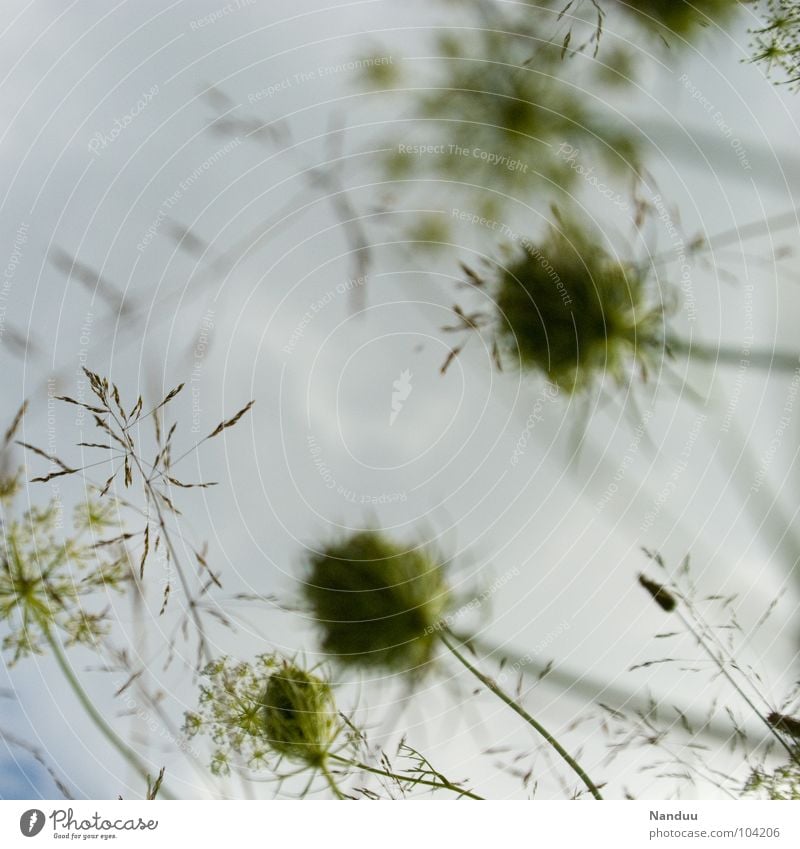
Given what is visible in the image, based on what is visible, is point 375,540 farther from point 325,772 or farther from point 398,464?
point 325,772

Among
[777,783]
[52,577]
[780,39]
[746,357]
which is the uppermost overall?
[780,39]

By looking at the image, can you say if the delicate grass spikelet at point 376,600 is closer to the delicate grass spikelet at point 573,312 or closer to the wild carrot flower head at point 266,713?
the wild carrot flower head at point 266,713

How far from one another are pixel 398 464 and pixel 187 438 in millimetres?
202

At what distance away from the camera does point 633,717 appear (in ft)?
1.94

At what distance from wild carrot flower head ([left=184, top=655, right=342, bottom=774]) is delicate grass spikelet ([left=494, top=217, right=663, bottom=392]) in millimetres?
373

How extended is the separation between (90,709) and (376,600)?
11.2 inches

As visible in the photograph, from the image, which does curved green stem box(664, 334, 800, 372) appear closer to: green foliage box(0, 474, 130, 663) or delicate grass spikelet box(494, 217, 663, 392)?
delicate grass spikelet box(494, 217, 663, 392)

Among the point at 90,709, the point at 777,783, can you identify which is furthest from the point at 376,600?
the point at 777,783

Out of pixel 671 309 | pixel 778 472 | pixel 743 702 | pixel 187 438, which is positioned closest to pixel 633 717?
pixel 743 702

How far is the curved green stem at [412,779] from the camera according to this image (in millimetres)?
572

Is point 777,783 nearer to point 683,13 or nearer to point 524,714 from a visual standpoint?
point 524,714

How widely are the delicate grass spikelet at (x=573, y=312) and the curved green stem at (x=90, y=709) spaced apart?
20.2 inches

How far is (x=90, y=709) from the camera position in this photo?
22.6 inches

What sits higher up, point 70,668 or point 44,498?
point 44,498
